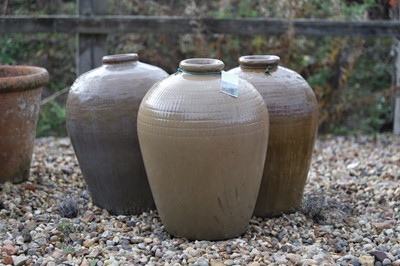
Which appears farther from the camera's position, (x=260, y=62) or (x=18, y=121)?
(x=18, y=121)

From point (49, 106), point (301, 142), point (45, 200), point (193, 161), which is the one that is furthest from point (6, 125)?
point (49, 106)

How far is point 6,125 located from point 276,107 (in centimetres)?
184

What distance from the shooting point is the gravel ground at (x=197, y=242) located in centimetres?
309

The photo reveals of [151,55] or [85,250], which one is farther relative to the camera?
[151,55]

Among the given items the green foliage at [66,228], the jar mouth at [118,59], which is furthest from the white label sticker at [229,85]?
the green foliage at [66,228]

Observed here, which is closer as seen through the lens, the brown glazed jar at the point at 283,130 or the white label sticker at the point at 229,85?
the white label sticker at the point at 229,85

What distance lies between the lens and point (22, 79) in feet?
13.6

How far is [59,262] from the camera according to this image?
9.98 feet

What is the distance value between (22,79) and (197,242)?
1718 mm

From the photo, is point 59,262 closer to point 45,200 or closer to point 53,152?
point 45,200

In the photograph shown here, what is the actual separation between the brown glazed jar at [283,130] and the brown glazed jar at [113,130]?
2.06 feet

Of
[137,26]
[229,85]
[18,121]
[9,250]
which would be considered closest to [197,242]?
[229,85]

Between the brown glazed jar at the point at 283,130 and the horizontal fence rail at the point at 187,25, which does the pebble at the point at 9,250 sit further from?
the horizontal fence rail at the point at 187,25

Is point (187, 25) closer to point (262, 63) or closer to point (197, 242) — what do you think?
point (262, 63)
